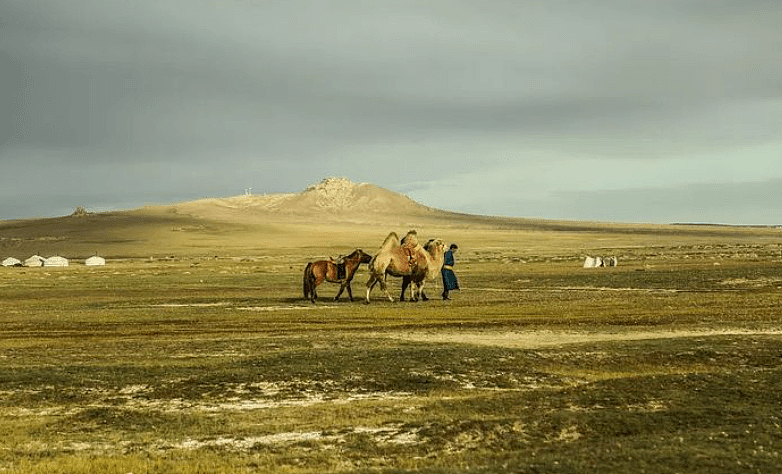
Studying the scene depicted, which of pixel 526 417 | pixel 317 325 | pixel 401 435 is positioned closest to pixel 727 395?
pixel 526 417

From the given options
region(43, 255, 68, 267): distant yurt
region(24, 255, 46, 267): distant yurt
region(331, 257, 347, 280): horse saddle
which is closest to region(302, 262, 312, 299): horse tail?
region(331, 257, 347, 280): horse saddle

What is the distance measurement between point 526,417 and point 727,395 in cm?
347

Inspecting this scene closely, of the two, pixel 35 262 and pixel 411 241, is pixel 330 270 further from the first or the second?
pixel 35 262

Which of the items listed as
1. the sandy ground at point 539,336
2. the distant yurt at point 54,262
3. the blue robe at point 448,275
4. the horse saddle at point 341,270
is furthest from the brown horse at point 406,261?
the distant yurt at point 54,262

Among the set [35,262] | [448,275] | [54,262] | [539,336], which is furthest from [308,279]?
[35,262]

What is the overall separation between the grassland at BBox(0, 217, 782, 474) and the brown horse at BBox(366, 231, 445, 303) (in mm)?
2209

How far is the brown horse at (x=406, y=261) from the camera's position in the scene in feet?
127

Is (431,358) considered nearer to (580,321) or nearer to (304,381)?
(304,381)

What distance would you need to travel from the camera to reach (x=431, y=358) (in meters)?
20.7

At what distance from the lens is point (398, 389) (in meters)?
18.1

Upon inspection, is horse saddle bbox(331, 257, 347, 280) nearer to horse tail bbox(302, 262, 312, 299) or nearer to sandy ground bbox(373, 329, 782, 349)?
horse tail bbox(302, 262, 312, 299)

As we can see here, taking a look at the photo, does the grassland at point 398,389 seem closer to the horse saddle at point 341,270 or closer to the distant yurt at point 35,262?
the horse saddle at point 341,270

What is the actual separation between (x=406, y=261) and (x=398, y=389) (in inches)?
822

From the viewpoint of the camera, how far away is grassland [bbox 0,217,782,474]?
12.4m
